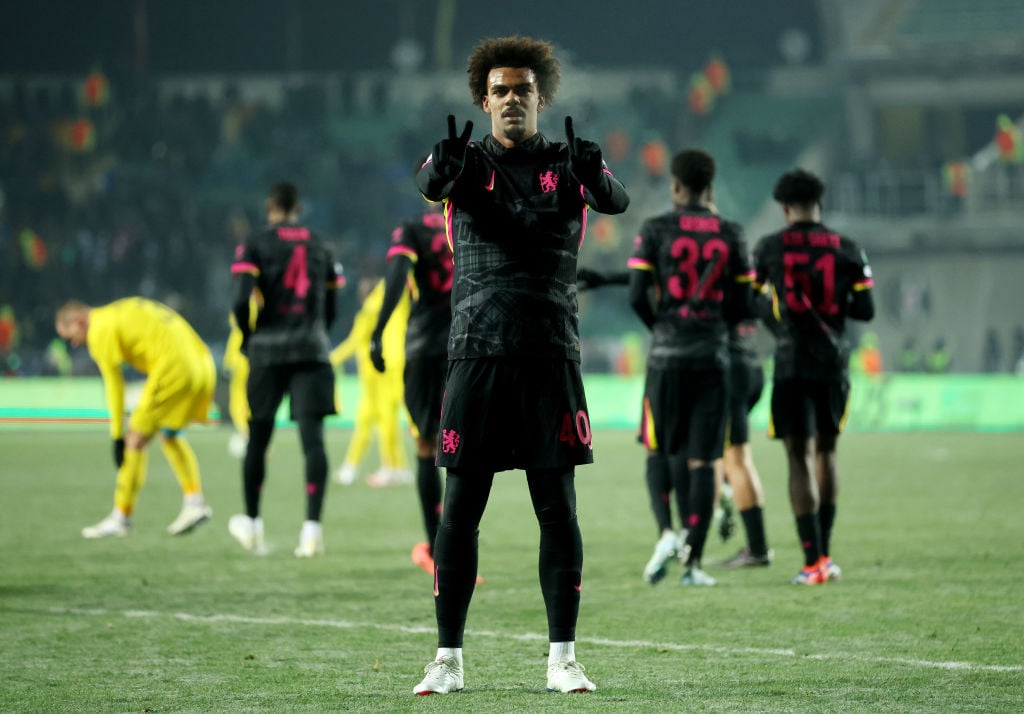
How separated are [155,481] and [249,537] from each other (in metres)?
6.18

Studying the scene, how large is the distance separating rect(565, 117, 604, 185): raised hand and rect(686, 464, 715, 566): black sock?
125 inches

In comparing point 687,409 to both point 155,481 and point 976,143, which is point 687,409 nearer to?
point 155,481

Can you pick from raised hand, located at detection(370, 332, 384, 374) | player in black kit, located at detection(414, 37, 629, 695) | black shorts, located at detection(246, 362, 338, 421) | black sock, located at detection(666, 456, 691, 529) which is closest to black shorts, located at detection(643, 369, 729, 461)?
black sock, located at detection(666, 456, 691, 529)

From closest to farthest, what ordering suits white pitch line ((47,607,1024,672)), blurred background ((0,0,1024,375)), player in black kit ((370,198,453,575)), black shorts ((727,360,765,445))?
1. white pitch line ((47,607,1024,672))
2. player in black kit ((370,198,453,575))
3. black shorts ((727,360,765,445))
4. blurred background ((0,0,1024,375))

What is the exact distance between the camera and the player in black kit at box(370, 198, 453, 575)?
7.55 meters

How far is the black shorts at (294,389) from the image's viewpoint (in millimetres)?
8547

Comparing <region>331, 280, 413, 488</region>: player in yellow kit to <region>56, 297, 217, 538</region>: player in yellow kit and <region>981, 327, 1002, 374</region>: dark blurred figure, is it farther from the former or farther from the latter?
<region>981, 327, 1002, 374</region>: dark blurred figure

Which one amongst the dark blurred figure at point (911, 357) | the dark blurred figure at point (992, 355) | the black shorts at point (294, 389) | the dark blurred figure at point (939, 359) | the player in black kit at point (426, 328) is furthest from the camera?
the dark blurred figure at point (992, 355)

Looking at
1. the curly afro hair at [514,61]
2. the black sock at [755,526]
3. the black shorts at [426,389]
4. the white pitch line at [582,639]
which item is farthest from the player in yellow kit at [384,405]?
the curly afro hair at [514,61]

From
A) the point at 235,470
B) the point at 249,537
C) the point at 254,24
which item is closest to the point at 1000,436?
the point at 235,470

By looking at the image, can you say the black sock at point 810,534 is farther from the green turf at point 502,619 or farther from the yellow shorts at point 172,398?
the yellow shorts at point 172,398

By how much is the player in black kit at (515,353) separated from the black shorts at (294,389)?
13.1ft

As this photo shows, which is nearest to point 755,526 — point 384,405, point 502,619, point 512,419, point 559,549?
point 502,619

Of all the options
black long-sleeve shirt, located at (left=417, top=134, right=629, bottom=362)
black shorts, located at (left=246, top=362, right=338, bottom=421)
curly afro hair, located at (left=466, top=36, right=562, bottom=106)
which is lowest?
black shorts, located at (left=246, top=362, right=338, bottom=421)
